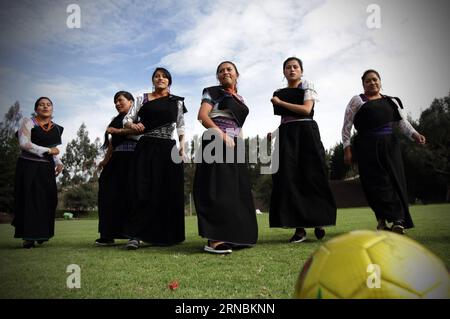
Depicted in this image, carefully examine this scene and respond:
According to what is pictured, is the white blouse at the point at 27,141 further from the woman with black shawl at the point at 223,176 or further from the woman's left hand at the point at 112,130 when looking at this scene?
the woman with black shawl at the point at 223,176

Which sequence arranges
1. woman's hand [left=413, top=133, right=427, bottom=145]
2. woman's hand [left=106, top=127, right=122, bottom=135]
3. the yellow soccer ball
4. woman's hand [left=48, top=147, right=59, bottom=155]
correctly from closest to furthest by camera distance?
the yellow soccer ball
woman's hand [left=413, top=133, right=427, bottom=145]
woman's hand [left=106, top=127, right=122, bottom=135]
woman's hand [left=48, top=147, right=59, bottom=155]

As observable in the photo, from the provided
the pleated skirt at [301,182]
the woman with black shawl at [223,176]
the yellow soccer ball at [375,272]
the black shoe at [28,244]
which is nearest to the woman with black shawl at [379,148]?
the pleated skirt at [301,182]

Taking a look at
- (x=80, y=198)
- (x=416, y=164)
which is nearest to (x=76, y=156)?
(x=80, y=198)

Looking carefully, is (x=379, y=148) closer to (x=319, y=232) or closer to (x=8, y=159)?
(x=319, y=232)

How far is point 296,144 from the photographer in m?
5.39

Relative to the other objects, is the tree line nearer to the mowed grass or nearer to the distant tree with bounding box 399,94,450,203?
the distant tree with bounding box 399,94,450,203

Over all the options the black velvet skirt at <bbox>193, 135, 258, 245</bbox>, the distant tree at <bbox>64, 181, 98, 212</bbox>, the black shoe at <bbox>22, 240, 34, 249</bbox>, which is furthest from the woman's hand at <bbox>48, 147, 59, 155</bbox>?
the distant tree at <bbox>64, 181, 98, 212</bbox>

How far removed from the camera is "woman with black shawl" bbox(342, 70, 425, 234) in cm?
545

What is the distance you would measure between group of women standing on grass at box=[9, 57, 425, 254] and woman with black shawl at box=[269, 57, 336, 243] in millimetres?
14

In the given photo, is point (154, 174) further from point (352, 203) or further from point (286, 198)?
point (352, 203)

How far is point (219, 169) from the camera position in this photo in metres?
4.70

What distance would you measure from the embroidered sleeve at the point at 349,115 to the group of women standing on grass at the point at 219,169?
2cm

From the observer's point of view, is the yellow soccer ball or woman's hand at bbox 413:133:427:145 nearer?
the yellow soccer ball

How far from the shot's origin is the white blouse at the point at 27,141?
5.88 m
